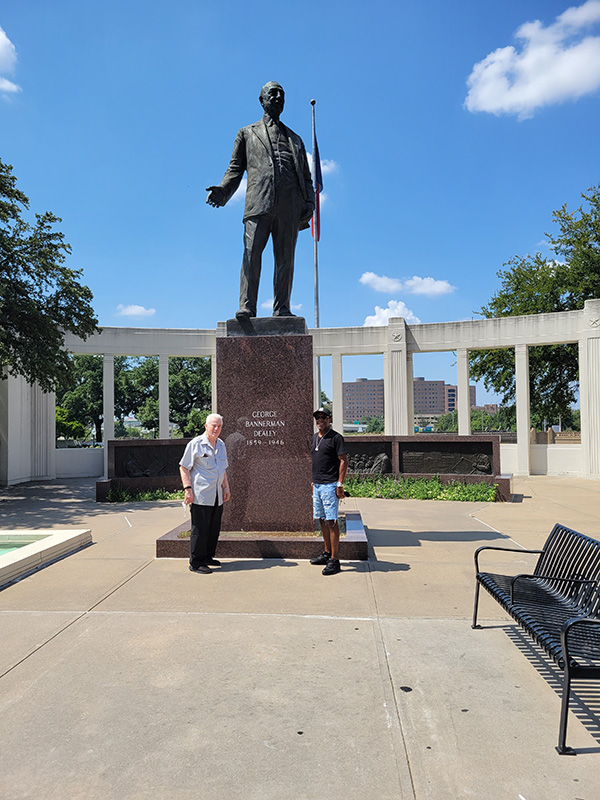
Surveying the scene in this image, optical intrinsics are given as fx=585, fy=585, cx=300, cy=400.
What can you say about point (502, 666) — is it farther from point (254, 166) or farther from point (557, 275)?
point (557, 275)

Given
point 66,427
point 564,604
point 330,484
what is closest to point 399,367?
point 330,484

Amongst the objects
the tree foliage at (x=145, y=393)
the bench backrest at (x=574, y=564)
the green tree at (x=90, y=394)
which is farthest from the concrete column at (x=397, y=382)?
the green tree at (x=90, y=394)

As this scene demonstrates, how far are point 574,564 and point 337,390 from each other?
18.7 m

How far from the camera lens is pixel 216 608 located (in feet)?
16.6

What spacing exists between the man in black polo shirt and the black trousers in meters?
1.13

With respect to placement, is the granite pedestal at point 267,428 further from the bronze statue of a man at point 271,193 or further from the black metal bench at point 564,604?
the black metal bench at point 564,604

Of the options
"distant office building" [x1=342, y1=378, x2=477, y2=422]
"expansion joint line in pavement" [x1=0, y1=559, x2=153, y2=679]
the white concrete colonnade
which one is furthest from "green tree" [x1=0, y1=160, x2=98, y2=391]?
"distant office building" [x1=342, y1=378, x2=477, y2=422]

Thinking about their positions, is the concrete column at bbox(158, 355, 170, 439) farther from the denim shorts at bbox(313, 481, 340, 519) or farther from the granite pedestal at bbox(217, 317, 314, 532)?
the denim shorts at bbox(313, 481, 340, 519)

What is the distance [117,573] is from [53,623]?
1.68 meters

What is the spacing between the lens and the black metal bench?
296 centimetres

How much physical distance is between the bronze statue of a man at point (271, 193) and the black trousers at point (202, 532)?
8.81 ft

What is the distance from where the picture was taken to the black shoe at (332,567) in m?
6.13

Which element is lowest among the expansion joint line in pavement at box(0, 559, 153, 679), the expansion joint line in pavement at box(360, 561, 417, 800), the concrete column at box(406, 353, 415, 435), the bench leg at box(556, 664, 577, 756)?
the expansion joint line in pavement at box(0, 559, 153, 679)

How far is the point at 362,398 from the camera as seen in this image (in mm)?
189375
